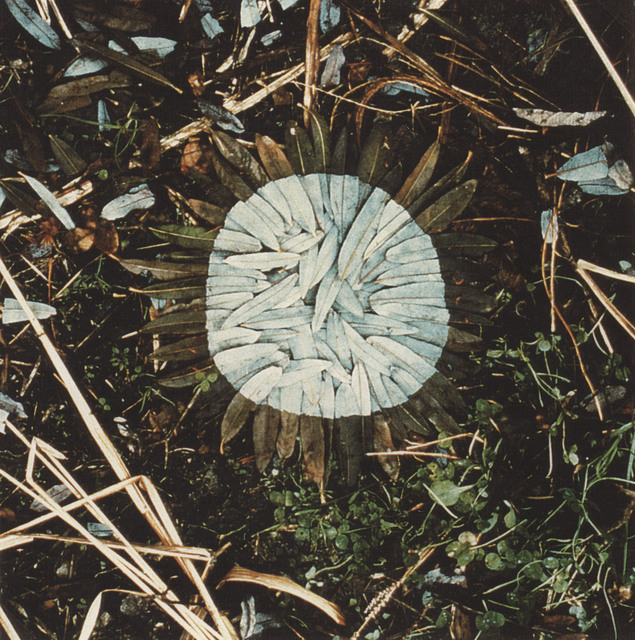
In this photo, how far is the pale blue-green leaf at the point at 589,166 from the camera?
649 mm

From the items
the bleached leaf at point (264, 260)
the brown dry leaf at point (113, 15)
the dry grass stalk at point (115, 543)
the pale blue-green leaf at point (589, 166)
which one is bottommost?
the dry grass stalk at point (115, 543)

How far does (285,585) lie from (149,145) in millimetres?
677

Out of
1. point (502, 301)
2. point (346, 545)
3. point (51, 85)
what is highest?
point (51, 85)

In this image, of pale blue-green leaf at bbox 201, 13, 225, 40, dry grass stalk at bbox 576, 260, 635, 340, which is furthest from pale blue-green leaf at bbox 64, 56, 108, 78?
dry grass stalk at bbox 576, 260, 635, 340

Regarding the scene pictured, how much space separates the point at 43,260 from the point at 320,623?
27.1 inches

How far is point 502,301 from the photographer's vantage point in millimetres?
683

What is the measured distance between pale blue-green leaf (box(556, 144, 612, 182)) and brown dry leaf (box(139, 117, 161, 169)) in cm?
60

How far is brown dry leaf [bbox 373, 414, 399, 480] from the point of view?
26.8 inches

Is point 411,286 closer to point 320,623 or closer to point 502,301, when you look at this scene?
point 502,301

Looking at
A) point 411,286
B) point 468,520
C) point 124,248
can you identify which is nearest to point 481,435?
point 468,520

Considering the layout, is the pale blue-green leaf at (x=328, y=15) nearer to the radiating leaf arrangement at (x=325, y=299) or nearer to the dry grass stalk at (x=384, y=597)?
the radiating leaf arrangement at (x=325, y=299)

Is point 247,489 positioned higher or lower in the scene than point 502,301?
lower

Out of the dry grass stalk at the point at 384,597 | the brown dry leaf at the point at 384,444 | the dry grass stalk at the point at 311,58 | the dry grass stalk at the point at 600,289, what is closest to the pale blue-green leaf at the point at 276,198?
the dry grass stalk at the point at 311,58

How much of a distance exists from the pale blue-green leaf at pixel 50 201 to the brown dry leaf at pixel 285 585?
22.6 inches
